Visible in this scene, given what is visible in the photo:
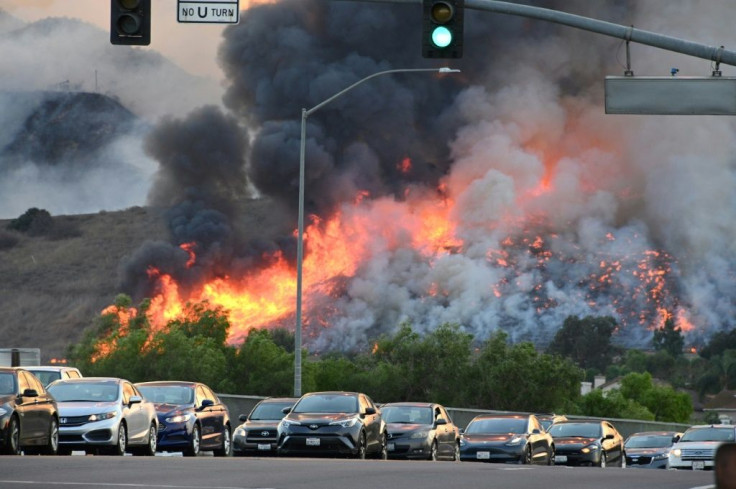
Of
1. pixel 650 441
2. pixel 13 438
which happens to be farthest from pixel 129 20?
pixel 650 441

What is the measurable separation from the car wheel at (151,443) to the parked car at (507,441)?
7.69m

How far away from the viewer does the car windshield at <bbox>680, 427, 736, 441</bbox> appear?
1315 inches

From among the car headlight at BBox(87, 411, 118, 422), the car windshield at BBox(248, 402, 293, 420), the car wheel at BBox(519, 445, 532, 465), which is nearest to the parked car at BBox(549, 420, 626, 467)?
the car wheel at BBox(519, 445, 532, 465)

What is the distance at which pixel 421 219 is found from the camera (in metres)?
118

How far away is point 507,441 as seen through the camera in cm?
3045

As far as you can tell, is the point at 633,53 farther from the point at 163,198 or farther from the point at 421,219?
the point at 163,198

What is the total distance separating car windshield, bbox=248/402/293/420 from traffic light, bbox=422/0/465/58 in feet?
49.6

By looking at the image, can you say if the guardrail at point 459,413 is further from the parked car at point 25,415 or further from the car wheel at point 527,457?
the parked car at point 25,415

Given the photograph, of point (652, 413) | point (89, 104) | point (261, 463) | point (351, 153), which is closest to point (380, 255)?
point (351, 153)

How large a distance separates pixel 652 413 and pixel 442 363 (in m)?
34.8

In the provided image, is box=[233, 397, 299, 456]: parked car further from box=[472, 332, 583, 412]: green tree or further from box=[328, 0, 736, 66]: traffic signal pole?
box=[472, 332, 583, 412]: green tree

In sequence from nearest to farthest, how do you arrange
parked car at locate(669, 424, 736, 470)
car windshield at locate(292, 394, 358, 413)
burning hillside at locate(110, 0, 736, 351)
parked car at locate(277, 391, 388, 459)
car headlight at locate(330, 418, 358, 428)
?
parked car at locate(277, 391, 388, 459) → car headlight at locate(330, 418, 358, 428) → car windshield at locate(292, 394, 358, 413) → parked car at locate(669, 424, 736, 470) → burning hillside at locate(110, 0, 736, 351)

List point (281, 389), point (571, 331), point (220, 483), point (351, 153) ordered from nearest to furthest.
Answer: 1. point (220, 483)
2. point (281, 389)
3. point (351, 153)
4. point (571, 331)

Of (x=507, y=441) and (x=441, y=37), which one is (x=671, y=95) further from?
(x=507, y=441)
